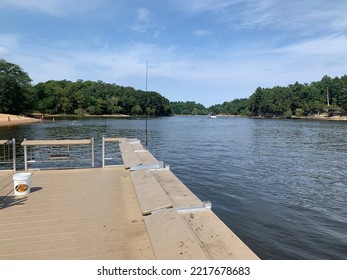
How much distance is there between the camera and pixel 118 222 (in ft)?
15.9

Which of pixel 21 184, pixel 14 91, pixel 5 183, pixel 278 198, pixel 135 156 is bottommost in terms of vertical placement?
pixel 278 198

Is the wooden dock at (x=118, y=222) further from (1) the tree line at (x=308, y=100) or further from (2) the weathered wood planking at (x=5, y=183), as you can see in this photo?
(1) the tree line at (x=308, y=100)

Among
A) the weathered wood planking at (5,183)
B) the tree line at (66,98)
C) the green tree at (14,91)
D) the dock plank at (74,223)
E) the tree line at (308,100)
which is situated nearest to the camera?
the dock plank at (74,223)

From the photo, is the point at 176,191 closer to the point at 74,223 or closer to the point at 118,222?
the point at 118,222

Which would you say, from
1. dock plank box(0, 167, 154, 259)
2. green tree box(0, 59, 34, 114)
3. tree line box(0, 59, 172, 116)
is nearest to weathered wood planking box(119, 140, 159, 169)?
dock plank box(0, 167, 154, 259)

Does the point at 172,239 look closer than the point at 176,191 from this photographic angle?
Yes

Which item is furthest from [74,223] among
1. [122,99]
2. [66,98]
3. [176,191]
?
[122,99]

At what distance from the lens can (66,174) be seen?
27.6 feet

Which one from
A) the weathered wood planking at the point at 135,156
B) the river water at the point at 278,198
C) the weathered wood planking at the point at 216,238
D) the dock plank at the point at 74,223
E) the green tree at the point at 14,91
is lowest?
the river water at the point at 278,198

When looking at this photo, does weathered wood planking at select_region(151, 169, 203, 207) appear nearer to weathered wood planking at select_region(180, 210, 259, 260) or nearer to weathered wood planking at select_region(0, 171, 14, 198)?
weathered wood planking at select_region(180, 210, 259, 260)

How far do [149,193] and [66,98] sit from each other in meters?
107

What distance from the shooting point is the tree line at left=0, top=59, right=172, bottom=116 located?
71812mm

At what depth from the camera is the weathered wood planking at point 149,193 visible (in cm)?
390

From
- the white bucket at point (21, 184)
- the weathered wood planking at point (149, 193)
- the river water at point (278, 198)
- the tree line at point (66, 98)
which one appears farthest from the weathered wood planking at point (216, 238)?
the tree line at point (66, 98)
